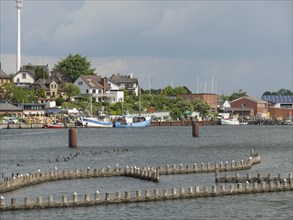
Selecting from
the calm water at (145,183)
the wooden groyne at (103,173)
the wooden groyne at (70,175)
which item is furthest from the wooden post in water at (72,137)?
the wooden groyne at (70,175)

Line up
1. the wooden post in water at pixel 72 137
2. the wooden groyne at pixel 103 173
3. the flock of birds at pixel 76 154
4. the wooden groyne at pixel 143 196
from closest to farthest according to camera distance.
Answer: the wooden groyne at pixel 143 196 → the wooden groyne at pixel 103 173 → the flock of birds at pixel 76 154 → the wooden post in water at pixel 72 137

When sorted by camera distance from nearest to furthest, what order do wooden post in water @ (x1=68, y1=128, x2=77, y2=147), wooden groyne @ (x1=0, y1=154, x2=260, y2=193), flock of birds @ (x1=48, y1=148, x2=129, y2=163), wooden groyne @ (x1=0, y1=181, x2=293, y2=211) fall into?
wooden groyne @ (x1=0, y1=181, x2=293, y2=211)
wooden groyne @ (x1=0, y1=154, x2=260, y2=193)
flock of birds @ (x1=48, y1=148, x2=129, y2=163)
wooden post in water @ (x1=68, y1=128, x2=77, y2=147)

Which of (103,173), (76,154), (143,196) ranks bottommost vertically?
(143,196)

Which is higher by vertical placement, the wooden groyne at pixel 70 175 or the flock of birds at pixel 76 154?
the flock of birds at pixel 76 154

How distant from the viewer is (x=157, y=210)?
195 ft

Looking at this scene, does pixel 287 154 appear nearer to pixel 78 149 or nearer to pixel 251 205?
pixel 78 149

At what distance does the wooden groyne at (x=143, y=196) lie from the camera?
58062mm

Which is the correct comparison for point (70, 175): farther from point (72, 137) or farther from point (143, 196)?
point (72, 137)

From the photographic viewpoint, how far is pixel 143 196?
2437 inches

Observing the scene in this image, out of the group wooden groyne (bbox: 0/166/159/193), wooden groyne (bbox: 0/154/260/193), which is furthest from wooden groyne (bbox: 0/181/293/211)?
wooden groyne (bbox: 0/154/260/193)

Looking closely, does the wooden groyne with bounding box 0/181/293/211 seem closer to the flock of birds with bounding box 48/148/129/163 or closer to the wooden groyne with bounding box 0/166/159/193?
the wooden groyne with bounding box 0/166/159/193

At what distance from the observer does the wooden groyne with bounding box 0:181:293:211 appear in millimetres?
58062

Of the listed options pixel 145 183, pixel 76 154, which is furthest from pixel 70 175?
pixel 76 154

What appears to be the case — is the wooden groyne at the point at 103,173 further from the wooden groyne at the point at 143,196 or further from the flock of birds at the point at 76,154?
the flock of birds at the point at 76,154
